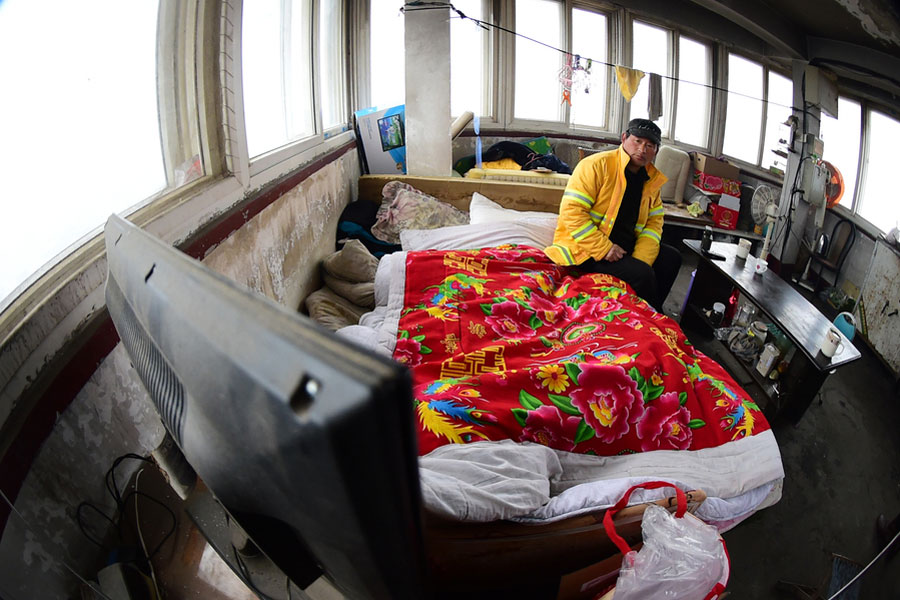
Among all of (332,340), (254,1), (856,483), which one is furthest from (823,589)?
(254,1)

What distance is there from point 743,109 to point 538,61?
640 millimetres

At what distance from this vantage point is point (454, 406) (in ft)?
2.74

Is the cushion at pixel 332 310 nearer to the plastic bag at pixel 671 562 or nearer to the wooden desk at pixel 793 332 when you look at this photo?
the plastic bag at pixel 671 562

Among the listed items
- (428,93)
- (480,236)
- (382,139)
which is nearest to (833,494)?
(480,236)

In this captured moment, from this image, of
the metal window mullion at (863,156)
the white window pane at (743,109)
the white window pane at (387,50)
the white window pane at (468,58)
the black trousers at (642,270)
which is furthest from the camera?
the white window pane at (387,50)

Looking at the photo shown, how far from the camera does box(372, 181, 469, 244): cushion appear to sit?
2207mm

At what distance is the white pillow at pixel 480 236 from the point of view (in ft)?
6.20

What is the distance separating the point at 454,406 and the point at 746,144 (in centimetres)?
90

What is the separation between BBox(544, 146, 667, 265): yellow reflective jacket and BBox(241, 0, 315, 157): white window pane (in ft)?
4.21

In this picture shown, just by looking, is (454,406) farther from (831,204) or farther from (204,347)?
(831,204)

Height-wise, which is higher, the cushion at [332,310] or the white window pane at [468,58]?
the white window pane at [468,58]

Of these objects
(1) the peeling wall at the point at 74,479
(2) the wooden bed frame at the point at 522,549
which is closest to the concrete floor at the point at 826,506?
(1) the peeling wall at the point at 74,479

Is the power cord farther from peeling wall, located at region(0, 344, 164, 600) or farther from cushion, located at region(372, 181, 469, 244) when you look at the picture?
cushion, located at region(372, 181, 469, 244)

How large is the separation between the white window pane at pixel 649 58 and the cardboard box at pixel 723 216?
27 centimetres
